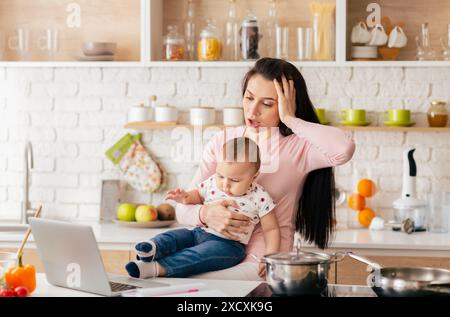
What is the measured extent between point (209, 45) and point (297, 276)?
2.29 m

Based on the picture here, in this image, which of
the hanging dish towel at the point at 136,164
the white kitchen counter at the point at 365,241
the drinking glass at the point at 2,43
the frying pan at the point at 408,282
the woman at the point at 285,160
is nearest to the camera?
the frying pan at the point at 408,282

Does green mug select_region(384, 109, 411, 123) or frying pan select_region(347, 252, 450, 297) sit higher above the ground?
green mug select_region(384, 109, 411, 123)

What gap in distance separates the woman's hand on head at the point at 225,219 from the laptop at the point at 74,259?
42 centimetres

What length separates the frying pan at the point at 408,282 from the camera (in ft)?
6.70

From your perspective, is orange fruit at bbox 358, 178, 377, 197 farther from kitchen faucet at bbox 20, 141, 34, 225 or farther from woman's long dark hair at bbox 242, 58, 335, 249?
kitchen faucet at bbox 20, 141, 34, 225

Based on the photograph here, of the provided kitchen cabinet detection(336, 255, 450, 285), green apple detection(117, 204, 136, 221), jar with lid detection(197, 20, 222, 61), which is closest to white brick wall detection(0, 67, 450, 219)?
jar with lid detection(197, 20, 222, 61)

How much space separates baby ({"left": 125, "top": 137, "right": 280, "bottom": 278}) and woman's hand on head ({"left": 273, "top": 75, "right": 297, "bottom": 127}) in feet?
0.51

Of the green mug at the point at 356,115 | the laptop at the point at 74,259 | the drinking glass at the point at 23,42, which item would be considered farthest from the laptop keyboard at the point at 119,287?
the drinking glass at the point at 23,42

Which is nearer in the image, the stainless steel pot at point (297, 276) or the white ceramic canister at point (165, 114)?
the stainless steel pot at point (297, 276)

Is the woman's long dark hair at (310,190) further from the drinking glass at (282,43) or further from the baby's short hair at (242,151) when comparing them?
the drinking glass at (282,43)

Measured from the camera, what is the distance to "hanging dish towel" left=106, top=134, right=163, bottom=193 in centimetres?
438

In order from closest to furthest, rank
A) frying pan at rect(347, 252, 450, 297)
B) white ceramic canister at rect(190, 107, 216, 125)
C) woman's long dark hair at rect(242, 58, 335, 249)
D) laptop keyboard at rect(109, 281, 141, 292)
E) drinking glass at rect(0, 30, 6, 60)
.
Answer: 1. frying pan at rect(347, 252, 450, 297)
2. laptop keyboard at rect(109, 281, 141, 292)
3. woman's long dark hair at rect(242, 58, 335, 249)
4. white ceramic canister at rect(190, 107, 216, 125)
5. drinking glass at rect(0, 30, 6, 60)

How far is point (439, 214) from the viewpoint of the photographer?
4043mm

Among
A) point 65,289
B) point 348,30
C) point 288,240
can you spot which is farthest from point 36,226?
point 348,30
